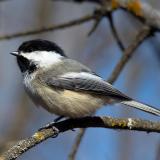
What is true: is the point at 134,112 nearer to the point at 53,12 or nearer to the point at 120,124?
the point at 53,12

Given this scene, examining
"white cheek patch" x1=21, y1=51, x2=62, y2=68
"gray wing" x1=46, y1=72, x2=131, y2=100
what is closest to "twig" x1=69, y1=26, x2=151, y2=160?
"gray wing" x1=46, y1=72, x2=131, y2=100

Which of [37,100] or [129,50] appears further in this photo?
[129,50]

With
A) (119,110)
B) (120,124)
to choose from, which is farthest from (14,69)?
(120,124)

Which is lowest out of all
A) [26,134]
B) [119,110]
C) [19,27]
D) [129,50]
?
[26,134]

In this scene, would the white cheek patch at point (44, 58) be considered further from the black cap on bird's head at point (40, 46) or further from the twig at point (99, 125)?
the twig at point (99, 125)

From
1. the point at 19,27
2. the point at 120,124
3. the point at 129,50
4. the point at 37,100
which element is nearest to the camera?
the point at 120,124

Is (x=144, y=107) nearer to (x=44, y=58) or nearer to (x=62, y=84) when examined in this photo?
(x=62, y=84)

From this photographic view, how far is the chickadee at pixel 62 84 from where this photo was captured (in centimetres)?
249

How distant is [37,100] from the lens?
2.51m

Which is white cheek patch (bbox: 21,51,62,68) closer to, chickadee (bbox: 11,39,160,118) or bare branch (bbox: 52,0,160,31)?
chickadee (bbox: 11,39,160,118)

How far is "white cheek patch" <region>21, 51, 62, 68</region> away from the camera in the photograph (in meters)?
2.69

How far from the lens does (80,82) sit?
2.63 meters

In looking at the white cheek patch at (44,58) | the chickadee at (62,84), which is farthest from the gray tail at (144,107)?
the white cheek patch at (44,58)

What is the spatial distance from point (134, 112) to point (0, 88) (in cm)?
123
